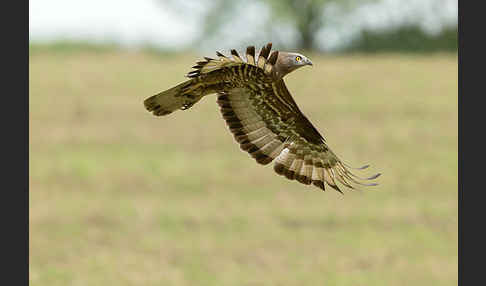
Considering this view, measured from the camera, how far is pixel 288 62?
227 cm

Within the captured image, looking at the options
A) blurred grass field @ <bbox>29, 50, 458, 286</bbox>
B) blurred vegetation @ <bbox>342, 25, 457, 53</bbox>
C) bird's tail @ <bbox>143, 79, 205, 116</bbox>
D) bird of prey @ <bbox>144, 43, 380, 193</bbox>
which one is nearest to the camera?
bird of prey @ <bbox>144, 43, 380, 193</bbox>

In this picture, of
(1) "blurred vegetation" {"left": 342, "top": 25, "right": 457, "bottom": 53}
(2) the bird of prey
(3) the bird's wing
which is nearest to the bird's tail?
(2) the bird of prey

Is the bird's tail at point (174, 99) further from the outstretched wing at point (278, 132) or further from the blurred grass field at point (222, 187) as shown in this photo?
the blurred grass field at point (222, 187)

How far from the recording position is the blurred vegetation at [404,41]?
88.8ft

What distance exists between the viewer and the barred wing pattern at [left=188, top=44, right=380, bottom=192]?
2469mm

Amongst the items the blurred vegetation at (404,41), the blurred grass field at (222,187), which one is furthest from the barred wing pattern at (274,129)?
the blurred vegetation at (404,41)

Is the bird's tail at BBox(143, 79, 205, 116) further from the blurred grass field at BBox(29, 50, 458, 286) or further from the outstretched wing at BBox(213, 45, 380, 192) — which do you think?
the blurred grass field at BBox(29, 50, 458, 286)

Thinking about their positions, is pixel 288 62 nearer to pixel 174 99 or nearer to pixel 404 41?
pixel 174 99

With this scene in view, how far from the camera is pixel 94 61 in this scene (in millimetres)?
23469

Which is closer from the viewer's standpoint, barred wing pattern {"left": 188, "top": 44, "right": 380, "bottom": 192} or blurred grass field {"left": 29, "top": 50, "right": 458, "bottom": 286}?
barred wing pattern {"left": 188, "top": 44, "right": 380, "bottom": 192}

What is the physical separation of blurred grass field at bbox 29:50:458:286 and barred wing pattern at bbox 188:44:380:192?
9.88m

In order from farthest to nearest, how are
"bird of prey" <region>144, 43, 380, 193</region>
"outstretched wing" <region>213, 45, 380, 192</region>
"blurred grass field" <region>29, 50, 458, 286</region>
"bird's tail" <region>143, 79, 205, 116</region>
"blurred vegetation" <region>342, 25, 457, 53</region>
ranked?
"blurred vegetation" <region>342, 25, 457, 53</region>, "blurred grass field" <region>29, 50, 458, 286</region>, "outstretched wing" <region>213, 45, 380, 192</region>, "bird's tail" <region>143, 79, 205, 116</region>, "bird of prey" <region>144, 43, 380, 193</region>

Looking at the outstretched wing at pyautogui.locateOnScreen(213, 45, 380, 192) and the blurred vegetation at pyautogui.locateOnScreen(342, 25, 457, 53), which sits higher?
the blurred vegetation at pyautogui.locateOnScreen(342, 25, 457, 53)

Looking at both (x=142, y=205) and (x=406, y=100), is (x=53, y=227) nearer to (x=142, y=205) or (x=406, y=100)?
(x=142, y=205)
